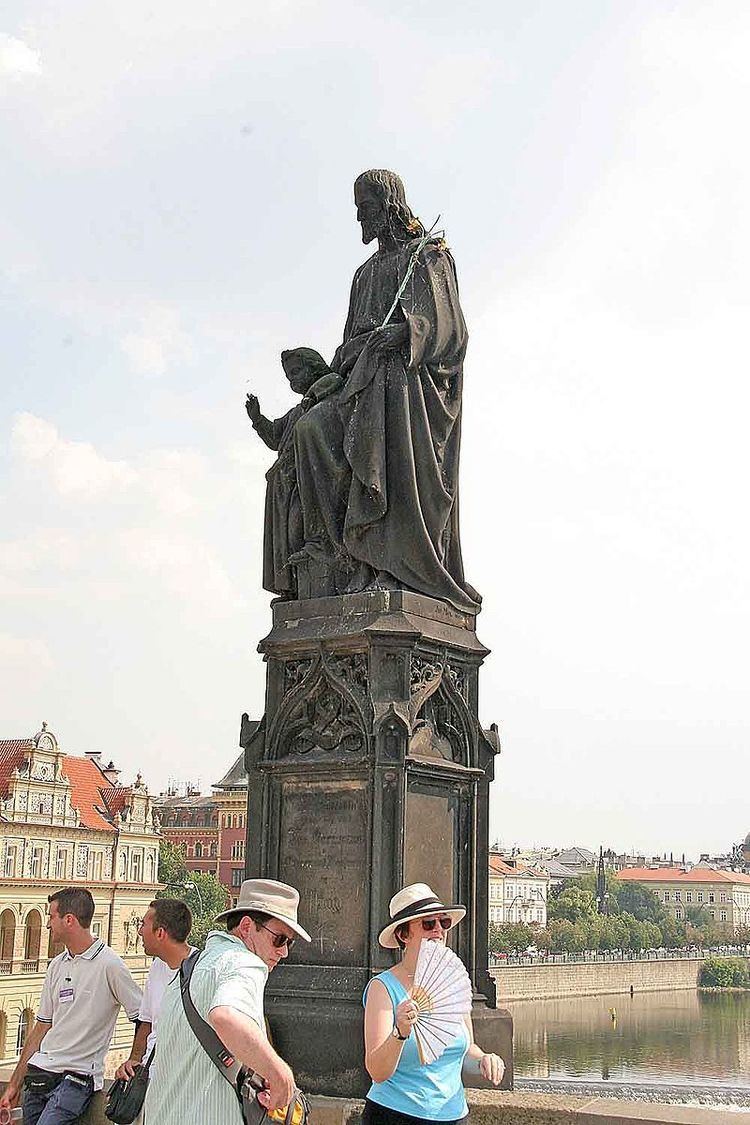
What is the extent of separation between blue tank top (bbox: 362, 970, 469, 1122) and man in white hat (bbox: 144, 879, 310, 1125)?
1.98 feet

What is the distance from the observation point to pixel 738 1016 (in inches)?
3885

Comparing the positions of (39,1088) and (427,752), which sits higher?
(427,752)

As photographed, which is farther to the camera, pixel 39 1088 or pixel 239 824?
pixel 239 824

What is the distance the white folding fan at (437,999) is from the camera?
446 cm

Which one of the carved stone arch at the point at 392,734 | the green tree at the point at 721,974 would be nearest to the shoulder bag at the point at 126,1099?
the carved stone arch at the point at 392,734

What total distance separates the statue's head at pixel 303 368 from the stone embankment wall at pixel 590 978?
81901 millimetres

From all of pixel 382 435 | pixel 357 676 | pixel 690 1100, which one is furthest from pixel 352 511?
pixel 690 1100

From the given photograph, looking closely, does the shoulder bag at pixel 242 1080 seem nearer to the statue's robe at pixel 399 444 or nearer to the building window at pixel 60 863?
the statue's robe at pixel 399 444

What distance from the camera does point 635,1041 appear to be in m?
76.1

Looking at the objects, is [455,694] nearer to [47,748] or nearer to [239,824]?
[47,748]

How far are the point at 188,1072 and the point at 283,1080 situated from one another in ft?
1.34

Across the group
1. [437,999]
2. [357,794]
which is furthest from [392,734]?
[437,999]

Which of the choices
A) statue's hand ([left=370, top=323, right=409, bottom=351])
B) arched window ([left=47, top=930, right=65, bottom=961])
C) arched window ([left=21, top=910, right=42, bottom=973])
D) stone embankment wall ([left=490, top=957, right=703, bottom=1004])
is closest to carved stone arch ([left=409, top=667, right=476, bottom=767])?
statue's hand ([left=370, top=323, right=409, bottom=351])

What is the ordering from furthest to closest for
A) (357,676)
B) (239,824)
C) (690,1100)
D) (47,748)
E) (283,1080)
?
(239,824), (47,748), (690,1100), (357,676), (283,1080)
